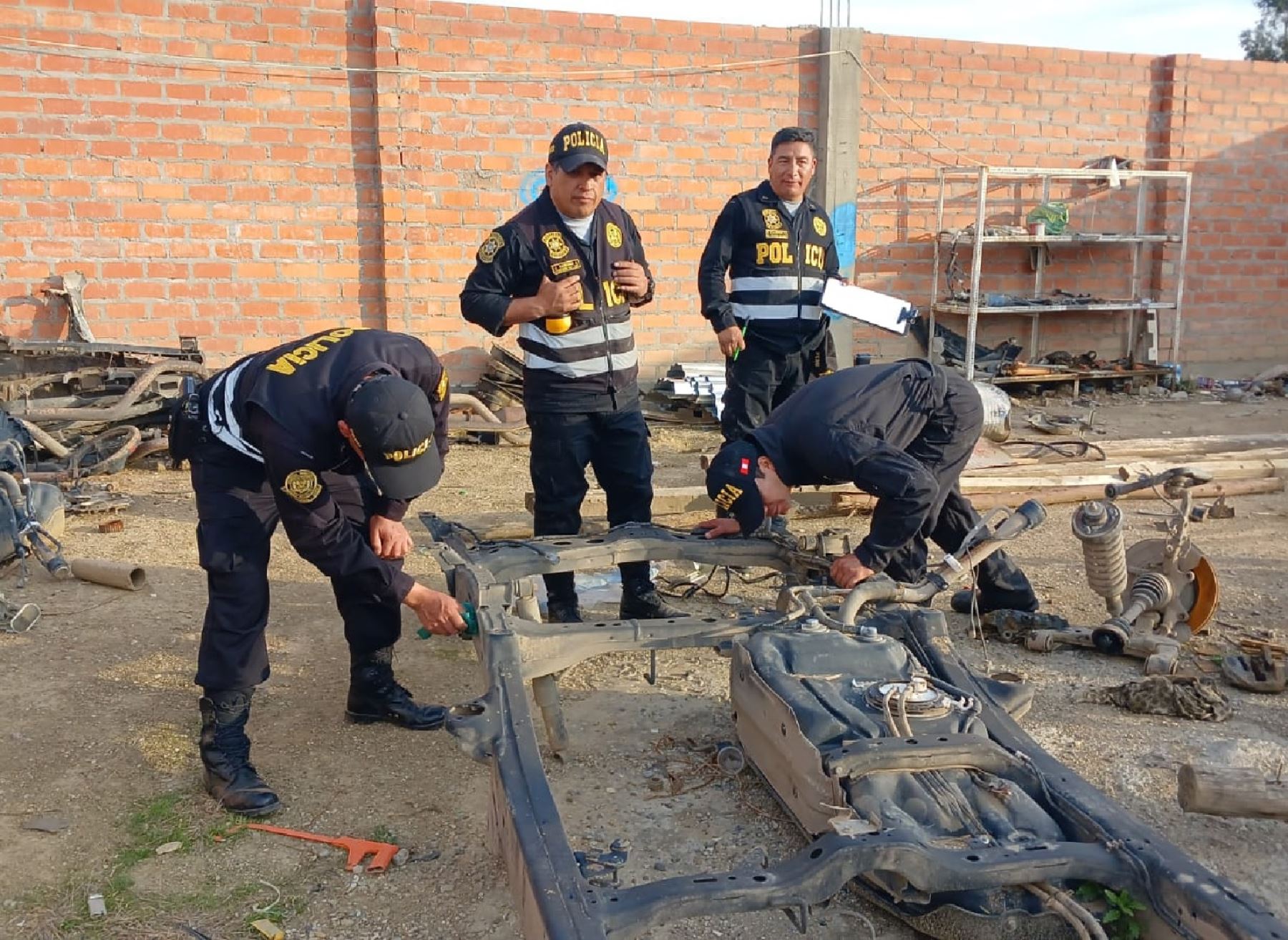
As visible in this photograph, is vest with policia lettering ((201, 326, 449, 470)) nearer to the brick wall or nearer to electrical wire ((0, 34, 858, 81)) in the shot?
the brick wall

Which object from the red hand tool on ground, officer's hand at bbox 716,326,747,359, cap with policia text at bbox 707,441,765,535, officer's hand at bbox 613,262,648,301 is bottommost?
the red hand tool on ground

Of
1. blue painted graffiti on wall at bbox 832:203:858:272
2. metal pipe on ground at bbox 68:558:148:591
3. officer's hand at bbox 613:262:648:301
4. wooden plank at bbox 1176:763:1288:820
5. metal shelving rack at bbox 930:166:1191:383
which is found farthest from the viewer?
blue painted graffiti on wall at bbox 832:203:858:272

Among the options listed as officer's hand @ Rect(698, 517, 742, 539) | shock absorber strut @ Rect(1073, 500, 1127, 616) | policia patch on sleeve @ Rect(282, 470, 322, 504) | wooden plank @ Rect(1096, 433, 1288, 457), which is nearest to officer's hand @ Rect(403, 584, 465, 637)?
policia patch on sleeve @ Rect(282, 470, 322, 504)

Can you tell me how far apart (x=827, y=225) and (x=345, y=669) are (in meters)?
3.17

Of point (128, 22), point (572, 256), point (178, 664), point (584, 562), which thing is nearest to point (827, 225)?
point (572, 256)

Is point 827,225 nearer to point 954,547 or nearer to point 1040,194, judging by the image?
point 954,547

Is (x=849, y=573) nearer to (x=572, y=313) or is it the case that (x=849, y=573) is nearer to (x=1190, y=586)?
(x=572, y=313)

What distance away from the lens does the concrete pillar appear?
9578mm

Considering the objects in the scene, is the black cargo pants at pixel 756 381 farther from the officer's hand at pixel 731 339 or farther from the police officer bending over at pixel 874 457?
the police officer bending over at pixel 874 457

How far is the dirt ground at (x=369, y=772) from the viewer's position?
2.69m

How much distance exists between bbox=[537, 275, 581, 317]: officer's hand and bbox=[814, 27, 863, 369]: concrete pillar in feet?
19.4

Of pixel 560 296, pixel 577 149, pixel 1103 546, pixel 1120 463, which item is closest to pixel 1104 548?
pixel 1103 546

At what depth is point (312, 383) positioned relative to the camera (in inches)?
114

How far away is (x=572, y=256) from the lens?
4262mm
